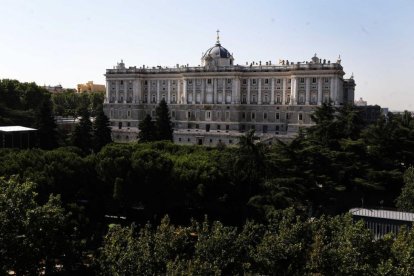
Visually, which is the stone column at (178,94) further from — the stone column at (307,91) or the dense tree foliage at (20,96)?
the stone column at (307,91)

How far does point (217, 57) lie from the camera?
254 ft

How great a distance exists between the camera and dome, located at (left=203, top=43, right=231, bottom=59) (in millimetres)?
77812

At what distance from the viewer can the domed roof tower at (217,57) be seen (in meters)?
76.9

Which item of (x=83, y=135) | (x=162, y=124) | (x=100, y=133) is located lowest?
(x=83, y=135)

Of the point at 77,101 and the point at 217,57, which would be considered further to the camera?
the point at 77,101

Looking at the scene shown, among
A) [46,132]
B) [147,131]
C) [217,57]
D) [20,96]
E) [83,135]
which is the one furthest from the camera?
[20,96]

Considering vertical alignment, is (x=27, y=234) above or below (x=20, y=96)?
below

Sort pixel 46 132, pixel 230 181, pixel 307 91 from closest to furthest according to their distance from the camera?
pixel 230 181 < pixel 46 132 < pixel 307 91

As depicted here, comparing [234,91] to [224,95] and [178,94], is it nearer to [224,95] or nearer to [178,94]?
[224,95]

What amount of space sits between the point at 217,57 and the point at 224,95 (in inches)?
275

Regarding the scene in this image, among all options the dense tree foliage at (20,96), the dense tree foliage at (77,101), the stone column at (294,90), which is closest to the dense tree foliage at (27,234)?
the dense tree foliage at (20,96)

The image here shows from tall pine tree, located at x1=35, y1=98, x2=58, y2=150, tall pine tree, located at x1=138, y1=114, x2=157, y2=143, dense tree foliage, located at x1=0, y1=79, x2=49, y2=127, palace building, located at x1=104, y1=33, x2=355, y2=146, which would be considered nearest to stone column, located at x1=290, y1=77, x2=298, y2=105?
palace building, located at x1=104, y1=33, x2=355, y2=146

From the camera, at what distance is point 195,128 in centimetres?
7556

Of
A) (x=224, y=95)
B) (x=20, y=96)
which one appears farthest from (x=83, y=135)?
(x=20, y=96)
